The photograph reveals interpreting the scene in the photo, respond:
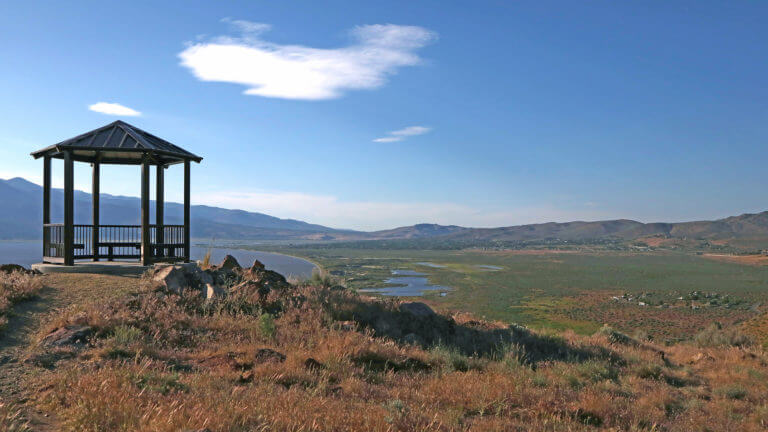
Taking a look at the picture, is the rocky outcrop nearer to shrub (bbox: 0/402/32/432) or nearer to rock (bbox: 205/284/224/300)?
rock (bbox: 205/284/224/300)

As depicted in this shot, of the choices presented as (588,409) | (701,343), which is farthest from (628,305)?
(588,409)

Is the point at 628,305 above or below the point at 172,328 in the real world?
below

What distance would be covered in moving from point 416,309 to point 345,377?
249 inches

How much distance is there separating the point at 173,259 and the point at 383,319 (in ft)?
26.6

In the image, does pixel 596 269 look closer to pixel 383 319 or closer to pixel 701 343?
pixel 701 343

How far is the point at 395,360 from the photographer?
895 cm

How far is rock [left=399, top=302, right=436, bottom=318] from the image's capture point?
13336 millimetres

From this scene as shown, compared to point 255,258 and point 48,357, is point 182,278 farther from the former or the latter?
point 255,258

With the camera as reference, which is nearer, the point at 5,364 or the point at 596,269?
the point at 5,364

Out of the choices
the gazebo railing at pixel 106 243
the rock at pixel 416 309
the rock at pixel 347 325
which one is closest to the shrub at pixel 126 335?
the rock at pixel 347 325

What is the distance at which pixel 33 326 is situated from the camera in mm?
9227

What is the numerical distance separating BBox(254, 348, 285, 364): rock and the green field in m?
24.5

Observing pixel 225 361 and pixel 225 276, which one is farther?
pixel 225 276

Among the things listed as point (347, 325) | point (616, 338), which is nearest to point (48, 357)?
point (347, 325)
